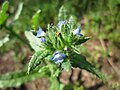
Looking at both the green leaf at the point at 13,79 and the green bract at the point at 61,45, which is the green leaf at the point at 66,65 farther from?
the green leaf at the point at 13,79

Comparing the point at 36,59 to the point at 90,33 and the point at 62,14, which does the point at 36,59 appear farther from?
the point at 90,33

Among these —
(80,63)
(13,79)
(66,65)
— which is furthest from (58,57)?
(13,79)

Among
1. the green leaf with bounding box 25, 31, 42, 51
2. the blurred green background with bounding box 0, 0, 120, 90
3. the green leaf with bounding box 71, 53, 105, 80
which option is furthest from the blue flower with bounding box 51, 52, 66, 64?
the blurred green background with bounding box 0, 0, 120, 90

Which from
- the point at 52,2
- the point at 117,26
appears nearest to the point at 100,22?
the point at 117,26

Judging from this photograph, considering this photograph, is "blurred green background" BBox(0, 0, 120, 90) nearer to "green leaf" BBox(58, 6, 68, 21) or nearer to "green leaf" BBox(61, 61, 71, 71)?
"green leaf" BBox(58, 6, 68, 21)

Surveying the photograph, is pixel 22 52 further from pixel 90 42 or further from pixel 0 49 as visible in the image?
pixel 90 42
